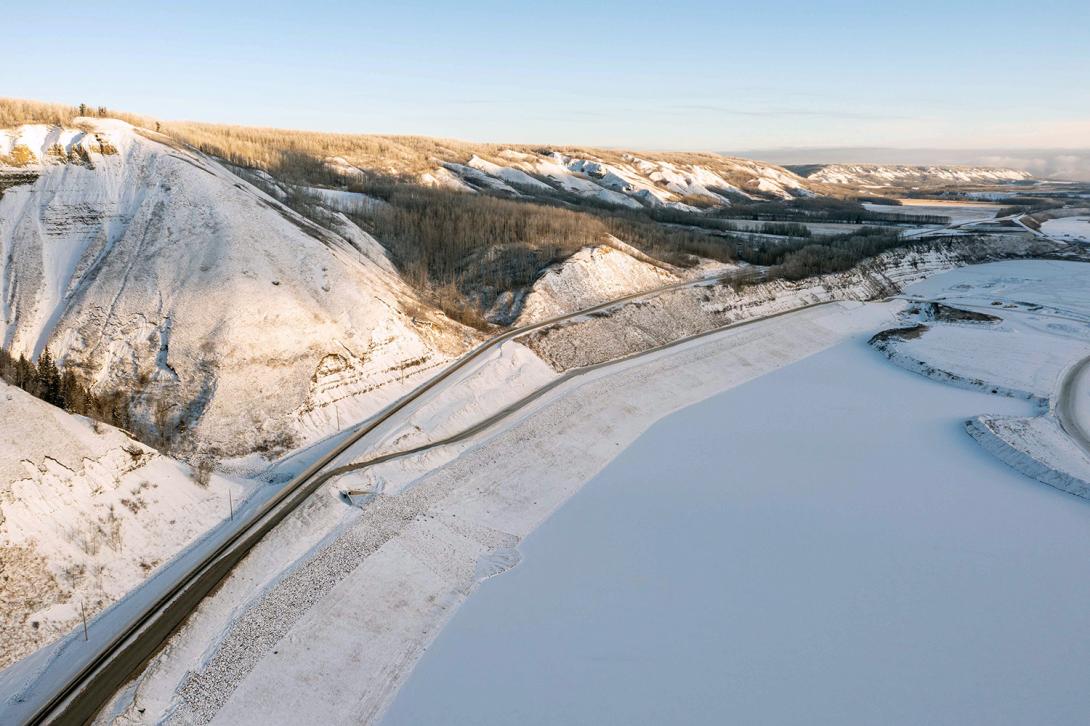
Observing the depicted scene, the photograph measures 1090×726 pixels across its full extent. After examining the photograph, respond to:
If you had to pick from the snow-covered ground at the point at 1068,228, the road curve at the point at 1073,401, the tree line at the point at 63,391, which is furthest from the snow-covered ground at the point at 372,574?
the snow-covered ground at the point at 1068,228

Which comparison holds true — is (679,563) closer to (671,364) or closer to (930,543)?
(930,543)

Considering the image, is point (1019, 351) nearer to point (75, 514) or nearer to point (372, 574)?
point (372, 574)

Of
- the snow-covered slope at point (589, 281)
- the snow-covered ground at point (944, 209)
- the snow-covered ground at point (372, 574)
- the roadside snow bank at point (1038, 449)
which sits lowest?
the snow-covered ground at point (372, 574)

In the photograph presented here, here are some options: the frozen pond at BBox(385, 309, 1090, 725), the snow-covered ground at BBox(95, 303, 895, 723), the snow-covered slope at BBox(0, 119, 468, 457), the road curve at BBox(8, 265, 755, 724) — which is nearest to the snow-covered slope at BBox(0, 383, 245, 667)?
the road curve at BBox(8, 265, 755, 724)

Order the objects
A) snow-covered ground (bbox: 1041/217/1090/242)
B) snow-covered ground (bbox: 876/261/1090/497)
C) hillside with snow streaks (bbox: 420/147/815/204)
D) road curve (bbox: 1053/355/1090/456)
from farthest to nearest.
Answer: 1. hillside with snow streaks (bbox: 420/147/815/204)
2. snow-covered ground (bbox: 1041/217/1090/242)
3. road curve (bbox: 1053/355/1090/456)
4. snow-covered ground (bbox: 876/261/1090/497)

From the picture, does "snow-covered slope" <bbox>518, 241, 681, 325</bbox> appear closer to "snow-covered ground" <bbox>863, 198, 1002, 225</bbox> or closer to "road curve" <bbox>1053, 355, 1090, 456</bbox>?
"road curve" <bbox>1053, 355, 1090, 456</bbox>

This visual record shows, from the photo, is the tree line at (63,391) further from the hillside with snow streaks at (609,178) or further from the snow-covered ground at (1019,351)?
the hillside with snow streaks at (609,178)

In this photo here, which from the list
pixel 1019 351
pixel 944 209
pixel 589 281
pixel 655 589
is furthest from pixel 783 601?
pixel 944 209
